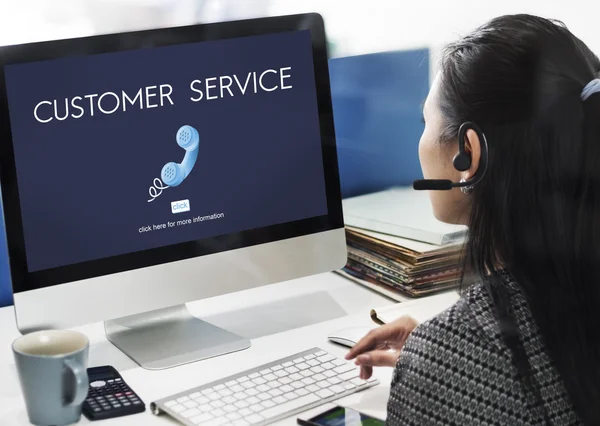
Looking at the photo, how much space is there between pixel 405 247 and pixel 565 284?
0.55 m

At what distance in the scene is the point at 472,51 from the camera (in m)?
1.06

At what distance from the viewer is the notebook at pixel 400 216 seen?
1540mm

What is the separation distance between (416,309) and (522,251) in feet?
1.50

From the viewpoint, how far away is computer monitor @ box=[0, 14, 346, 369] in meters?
1.19

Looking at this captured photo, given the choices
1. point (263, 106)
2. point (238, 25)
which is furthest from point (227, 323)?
point (238, 25)

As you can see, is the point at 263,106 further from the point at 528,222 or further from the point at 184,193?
the point at 528,222

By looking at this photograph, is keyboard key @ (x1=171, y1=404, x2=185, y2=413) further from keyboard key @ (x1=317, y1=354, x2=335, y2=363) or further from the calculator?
keyboard key @ (x1=317, y1=354, x2=335, y2=363)

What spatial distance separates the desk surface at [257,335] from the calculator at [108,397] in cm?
1

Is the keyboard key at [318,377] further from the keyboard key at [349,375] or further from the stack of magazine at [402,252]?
the stack of magazine at [402,252]

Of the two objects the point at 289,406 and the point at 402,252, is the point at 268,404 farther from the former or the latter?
the point at 402,252

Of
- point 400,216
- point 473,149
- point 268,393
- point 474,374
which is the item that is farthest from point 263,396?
point 400,216

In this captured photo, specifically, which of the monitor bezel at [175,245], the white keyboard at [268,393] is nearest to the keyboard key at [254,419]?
the white keyboard at [268,393]

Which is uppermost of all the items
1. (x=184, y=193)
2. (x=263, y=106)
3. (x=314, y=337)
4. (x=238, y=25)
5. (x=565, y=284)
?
(x=238, y=25)

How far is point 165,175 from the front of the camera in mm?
1273
